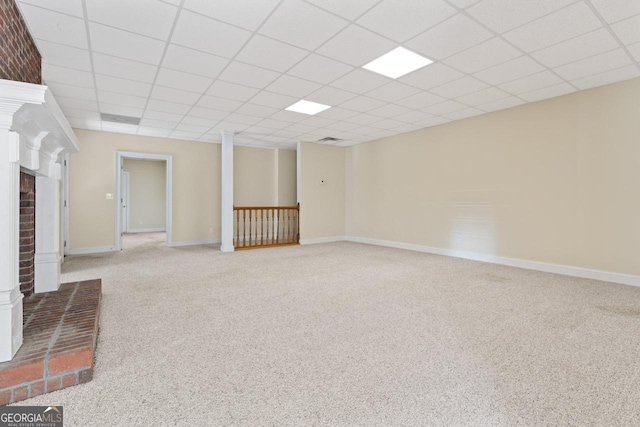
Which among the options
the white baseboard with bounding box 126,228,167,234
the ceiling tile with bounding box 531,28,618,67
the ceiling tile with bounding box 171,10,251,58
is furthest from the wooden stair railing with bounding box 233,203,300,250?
the ceiling tile with bounding box 531,28,618,67

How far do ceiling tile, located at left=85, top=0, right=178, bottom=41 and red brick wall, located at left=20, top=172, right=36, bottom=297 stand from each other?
151 cm

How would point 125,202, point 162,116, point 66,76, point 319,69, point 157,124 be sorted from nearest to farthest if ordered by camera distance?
point 319,69
point 66,76
point 162,116
point 157,124
point 125,202

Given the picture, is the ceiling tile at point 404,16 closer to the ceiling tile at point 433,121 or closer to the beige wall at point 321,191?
the ceiling tile at point 433,121

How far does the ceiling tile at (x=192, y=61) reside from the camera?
313cm

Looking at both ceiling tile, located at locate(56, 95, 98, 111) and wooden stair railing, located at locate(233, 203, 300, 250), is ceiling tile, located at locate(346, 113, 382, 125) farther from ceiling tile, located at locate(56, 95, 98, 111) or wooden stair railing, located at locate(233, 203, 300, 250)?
ceiling tile, located at locate(56, 95, 98, 111)

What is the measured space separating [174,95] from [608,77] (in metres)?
5.75

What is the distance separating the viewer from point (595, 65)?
135 inches

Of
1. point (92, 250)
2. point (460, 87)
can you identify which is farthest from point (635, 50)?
point (92, 250)

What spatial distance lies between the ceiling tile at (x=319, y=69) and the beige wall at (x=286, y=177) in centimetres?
502

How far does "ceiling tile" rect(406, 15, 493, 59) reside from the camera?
2.67 metres

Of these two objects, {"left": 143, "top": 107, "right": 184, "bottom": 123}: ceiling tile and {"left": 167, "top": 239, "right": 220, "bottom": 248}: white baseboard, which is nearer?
{"left": 143, "top": 107, "right": 184, "bottom": 123}: ceiling tile

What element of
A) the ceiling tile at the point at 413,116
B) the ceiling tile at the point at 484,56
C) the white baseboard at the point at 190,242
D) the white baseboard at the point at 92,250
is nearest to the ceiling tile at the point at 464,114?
the ceiling tile at the point at 413,116

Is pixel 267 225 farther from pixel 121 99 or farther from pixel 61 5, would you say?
pixel 61 5

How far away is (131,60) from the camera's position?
130 inches
